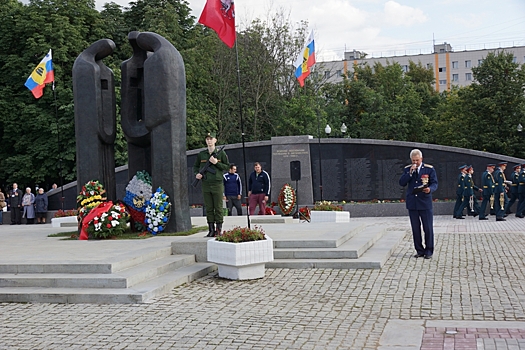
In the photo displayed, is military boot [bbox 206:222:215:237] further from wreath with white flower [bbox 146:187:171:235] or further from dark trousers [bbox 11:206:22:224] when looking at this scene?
dark trousers [bbox 11:206:22:224]

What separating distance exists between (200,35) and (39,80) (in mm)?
19871

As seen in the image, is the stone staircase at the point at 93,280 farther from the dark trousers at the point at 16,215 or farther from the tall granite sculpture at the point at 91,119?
the dark trousers at the point at 16,215

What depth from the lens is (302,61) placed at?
24453 millimetres

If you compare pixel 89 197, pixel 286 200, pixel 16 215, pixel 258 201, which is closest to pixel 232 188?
pixel 258 201

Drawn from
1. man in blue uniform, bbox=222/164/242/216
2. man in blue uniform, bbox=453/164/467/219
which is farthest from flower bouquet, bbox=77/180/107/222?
man in blue uniform, bbox=453/164/467/219

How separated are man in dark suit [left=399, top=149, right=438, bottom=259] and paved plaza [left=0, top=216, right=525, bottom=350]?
698 millimetres

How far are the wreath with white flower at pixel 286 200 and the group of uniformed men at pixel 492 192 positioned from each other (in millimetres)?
5448

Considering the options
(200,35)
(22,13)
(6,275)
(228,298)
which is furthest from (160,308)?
(200,35)

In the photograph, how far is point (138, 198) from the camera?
13500mm

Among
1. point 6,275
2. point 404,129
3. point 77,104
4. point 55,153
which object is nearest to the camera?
point 6,275

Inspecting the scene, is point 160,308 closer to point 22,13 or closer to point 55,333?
point 55,333

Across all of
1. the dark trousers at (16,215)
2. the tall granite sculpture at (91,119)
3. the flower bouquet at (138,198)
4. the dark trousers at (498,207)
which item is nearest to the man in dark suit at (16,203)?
the dark trousers at (16,215)

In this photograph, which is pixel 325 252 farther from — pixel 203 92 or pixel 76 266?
pixel 203 92

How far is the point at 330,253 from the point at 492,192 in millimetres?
11872
